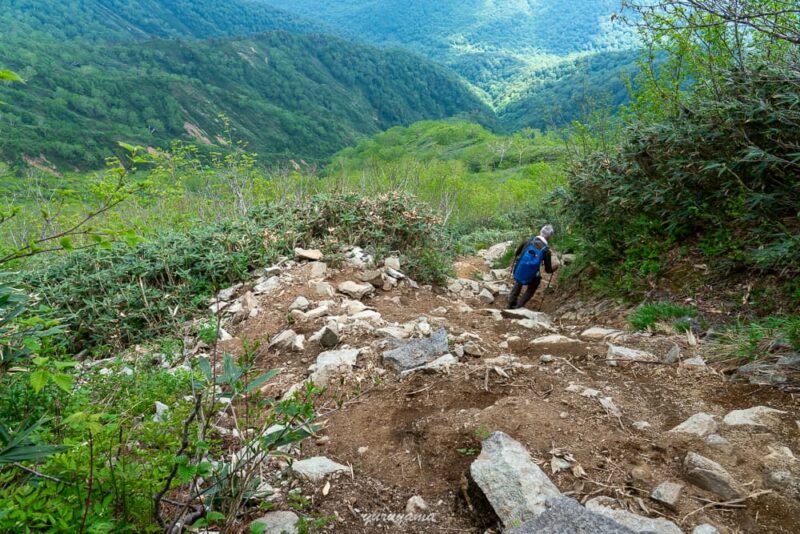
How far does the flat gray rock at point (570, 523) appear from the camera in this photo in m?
2.03

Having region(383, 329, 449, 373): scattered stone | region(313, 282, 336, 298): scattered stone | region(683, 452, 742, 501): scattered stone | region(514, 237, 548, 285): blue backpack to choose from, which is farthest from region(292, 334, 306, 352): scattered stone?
region(514, 237, 548, 285): blue backpack

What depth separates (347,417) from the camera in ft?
11.1

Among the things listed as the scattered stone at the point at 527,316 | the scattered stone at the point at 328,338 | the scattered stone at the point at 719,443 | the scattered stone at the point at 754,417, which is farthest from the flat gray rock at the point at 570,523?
the scattered stone at the point at 527,316

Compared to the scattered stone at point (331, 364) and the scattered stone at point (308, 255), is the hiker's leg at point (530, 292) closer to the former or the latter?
the scattered stone at point (308, 255)

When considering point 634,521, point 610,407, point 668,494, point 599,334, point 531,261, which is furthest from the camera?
point 531,261

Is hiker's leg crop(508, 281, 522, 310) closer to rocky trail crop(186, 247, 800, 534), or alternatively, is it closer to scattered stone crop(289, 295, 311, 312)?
rocky trail crop(186, 247, 800, 534)

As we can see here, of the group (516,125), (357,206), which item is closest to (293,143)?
(516,125)

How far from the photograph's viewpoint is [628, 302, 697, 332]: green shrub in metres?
4.97

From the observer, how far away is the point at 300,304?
18.6 ft

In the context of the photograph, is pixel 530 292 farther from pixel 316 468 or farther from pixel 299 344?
pixel 316 468

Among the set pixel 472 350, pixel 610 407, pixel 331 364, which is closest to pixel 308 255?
pixel 331 364

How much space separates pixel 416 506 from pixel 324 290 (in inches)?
151

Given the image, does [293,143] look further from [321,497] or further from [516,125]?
[321,497]

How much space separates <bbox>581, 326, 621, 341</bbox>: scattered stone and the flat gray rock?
131 inches
